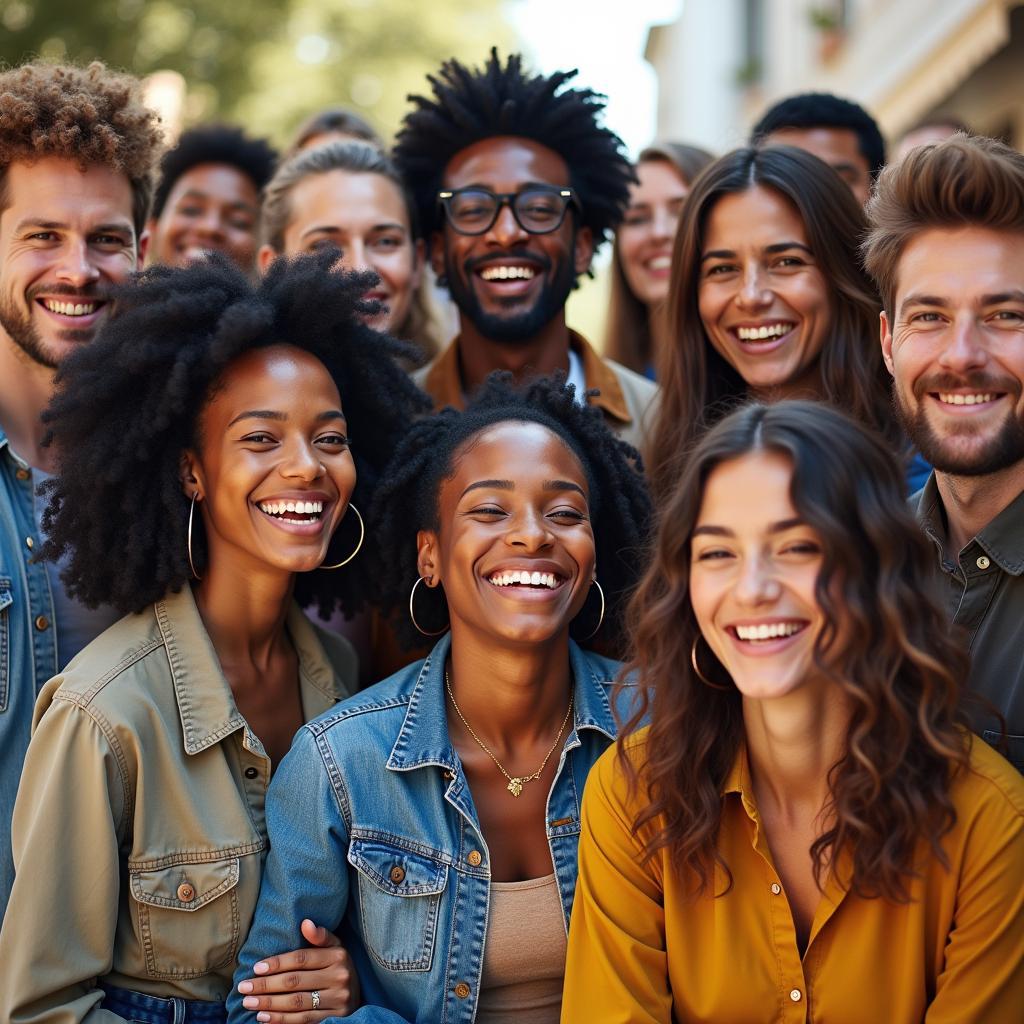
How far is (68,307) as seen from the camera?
15.9 feet

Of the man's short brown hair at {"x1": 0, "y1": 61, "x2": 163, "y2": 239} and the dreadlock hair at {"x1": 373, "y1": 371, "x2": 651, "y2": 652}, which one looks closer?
the dreadlock hair at {"x1": 373, "y1": 371, "x2": 651, "y2": 652}

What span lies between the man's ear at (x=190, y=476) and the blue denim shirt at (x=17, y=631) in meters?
0.53

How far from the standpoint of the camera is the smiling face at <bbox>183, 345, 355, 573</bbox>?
13.8 feet

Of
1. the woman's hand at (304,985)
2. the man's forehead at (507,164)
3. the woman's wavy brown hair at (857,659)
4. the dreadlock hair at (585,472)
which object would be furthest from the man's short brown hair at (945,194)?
the woman's hand at (304,985)

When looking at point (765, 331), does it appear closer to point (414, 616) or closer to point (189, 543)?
point (414, 616)

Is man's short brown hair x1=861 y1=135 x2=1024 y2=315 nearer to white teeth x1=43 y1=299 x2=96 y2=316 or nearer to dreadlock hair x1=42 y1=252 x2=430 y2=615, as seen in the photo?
dreadlock hair x1=42 y1=252 x2=430 y2=615

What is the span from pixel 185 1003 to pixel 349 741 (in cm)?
87

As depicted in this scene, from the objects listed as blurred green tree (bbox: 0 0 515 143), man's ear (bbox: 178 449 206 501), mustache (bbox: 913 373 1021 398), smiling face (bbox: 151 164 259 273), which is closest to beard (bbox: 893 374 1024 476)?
mustache (bbox: 913 373 1021 398)

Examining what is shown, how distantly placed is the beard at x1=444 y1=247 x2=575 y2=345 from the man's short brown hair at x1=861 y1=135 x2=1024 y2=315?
1793mm

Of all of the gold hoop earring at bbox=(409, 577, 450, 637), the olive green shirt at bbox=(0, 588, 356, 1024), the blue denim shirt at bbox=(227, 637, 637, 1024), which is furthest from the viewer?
the gold hoop earring at bbox=(409, 577, 450, 637)

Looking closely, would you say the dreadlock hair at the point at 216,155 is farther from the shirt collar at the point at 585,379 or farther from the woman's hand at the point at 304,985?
the woman's hand at the point at 304,985

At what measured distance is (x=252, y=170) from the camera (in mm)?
7418

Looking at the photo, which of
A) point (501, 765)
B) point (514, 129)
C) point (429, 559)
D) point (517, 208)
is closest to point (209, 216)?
point (514, 129)

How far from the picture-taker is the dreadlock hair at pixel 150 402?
167 inches
